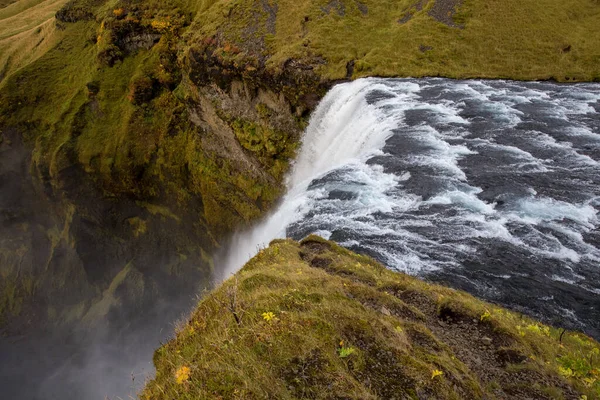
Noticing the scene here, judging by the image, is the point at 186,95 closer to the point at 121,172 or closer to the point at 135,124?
the point at 135,124

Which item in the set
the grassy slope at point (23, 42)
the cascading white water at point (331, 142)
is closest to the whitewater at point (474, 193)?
the cascading white water at point (331, 142)

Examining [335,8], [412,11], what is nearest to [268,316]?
[335,8]

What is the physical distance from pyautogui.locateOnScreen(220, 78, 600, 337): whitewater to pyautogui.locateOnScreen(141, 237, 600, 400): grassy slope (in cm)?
320

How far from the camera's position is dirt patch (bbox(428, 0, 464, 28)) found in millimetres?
45703

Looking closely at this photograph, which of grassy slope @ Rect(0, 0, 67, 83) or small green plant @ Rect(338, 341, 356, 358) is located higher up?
grassy slope @ Rect(0, 0, 67, 83)

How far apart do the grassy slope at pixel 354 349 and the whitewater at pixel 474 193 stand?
3200 mm

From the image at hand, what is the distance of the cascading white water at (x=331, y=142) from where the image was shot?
26.1m

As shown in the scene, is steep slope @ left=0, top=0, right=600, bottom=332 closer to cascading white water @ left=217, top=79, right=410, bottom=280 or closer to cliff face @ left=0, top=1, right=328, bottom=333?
cliff face @ left=0, top=1, right=328, bottom=333

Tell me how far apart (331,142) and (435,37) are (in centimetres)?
1997

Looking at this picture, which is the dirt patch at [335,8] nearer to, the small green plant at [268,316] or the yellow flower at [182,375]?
the small green plant at [268,316]

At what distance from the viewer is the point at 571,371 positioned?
27.6ft

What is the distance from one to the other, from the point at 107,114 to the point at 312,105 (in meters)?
37.2

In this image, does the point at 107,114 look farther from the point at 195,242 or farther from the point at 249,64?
the point at 249,64

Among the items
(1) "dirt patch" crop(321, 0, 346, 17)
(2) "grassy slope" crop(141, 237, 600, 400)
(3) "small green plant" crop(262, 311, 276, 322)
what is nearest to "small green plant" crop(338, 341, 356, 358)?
(2) "grassy slope" crop(141, 237, 600, 400)
